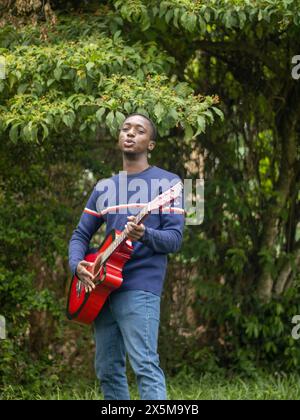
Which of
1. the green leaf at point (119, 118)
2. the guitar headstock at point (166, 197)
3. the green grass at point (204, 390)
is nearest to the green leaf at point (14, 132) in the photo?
the green leaf at point (119, 118)

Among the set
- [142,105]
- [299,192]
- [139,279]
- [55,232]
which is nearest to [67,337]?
[55,232]

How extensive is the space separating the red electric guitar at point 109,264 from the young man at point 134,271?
0.05 metres

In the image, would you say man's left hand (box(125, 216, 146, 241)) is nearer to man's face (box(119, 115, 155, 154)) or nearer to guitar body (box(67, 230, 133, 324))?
guitar body (box(67, 230, 133, 324))

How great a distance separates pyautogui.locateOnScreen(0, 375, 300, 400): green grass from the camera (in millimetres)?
6449

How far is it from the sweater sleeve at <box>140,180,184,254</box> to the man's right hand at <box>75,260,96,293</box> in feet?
1.30

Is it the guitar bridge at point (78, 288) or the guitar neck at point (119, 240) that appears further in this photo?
the guitar bridge at point (78, 288)

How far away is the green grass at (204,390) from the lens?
21.2 feet

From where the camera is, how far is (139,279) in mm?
4594

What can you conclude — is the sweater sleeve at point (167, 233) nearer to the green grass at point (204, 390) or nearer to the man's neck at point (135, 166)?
the man's neck at point (135, 166)

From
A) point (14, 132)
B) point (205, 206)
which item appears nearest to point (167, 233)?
point (14, 132)

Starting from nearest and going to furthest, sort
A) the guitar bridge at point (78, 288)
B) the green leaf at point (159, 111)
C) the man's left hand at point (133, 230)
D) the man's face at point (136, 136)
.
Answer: the man's left hand at point (133, 230), the man's face at point (136, 136), the guitar bridge at point (78, 288), the green leaf at point (159, 111)

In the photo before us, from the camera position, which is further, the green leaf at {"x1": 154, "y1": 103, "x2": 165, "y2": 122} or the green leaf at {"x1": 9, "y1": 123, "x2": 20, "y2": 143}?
the green leaf at {"x1": 9, "y1": 123, "x2": 20, "y2": 143}

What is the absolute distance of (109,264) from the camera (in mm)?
4551

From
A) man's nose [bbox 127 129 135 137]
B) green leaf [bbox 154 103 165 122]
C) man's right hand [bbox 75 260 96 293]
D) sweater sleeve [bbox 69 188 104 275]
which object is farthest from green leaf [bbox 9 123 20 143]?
man's right hand [bbox 75 260 96 293]
